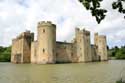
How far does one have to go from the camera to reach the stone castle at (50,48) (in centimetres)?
4134

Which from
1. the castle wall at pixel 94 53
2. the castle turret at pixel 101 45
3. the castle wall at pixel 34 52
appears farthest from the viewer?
the castle turret at pixel 101 45

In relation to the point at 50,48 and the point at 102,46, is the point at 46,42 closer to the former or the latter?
the point at 50,48

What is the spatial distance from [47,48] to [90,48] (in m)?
13.8

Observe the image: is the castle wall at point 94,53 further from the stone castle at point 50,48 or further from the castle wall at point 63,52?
the castle wall at point 63,52

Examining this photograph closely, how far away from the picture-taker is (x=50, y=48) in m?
41.5

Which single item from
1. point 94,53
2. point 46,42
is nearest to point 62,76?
point 46,42

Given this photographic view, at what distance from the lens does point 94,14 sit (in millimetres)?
6129

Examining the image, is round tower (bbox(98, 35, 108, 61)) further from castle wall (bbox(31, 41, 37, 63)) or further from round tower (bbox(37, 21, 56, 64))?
round tower (bbox(37, 21, 56, 64))

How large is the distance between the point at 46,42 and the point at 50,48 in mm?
1285

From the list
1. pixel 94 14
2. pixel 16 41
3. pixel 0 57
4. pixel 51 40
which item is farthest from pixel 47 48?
pixel 94 14

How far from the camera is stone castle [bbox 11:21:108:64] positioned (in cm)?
4134

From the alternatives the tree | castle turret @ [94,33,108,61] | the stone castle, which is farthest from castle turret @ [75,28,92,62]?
the tree

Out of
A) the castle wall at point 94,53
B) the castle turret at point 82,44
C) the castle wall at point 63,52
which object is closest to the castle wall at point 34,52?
the castle wall at point 63,52

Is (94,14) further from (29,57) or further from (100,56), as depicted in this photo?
(100,56)
